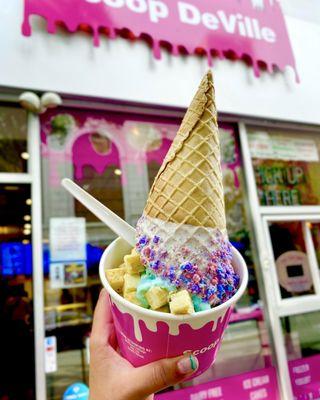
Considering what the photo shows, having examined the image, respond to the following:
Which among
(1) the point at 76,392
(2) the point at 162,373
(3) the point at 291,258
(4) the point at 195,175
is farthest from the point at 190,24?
(1) the point at 76,392

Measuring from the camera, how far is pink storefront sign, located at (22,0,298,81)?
3.07 metres

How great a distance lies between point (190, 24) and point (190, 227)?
314 centimetres

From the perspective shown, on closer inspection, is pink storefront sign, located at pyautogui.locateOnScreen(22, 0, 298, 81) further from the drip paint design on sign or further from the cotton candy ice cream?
the drip paint design on sign

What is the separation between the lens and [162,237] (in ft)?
4.00

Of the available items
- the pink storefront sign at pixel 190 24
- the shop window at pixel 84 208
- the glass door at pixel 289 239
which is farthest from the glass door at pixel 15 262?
the glass door at pixel 289 239

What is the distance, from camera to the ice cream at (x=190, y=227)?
115 cm

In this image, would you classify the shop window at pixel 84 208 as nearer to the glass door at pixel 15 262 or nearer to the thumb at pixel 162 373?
the glass door at pixel 15 262

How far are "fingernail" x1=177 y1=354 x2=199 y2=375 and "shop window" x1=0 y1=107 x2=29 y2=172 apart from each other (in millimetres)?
2384

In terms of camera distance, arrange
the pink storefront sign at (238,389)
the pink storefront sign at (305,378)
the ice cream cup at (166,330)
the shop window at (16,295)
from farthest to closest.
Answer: the pink storefront sign at (305,378) < the pink storefront sign at (238,389) < the shop window at (16,295) < the ice cream cup at (166,330)

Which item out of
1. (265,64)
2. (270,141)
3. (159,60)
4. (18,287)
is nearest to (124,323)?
(18,287)

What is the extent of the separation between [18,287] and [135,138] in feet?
5.92

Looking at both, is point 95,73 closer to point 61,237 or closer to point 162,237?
point 61,237

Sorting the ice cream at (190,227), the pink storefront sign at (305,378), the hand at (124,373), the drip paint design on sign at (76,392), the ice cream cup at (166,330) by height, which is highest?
the ice cream at (190,227)

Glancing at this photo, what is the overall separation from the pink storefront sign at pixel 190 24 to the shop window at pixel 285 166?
0.84 m
